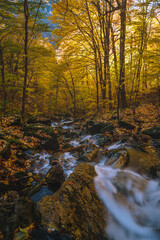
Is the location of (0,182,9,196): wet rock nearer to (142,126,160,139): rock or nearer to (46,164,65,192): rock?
(46,164,65,192): rock

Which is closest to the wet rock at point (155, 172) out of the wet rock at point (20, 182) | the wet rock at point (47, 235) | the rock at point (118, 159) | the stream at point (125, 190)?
the stream at point (125, 190)

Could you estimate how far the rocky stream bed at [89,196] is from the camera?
1895 mm

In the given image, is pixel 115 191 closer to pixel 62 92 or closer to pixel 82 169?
pixel 82 169

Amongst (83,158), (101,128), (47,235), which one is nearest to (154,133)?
(101,128)

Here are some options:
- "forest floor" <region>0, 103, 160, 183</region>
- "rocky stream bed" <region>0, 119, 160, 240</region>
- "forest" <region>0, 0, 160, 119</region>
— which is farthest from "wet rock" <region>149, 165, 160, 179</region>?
"forest" <region>0, 0, 160, 119</region>

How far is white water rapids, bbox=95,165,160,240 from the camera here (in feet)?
8.00

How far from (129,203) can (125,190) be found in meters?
0.29

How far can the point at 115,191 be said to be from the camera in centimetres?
316

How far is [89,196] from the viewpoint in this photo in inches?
108

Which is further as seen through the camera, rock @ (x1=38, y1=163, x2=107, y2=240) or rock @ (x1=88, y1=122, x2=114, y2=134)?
rock @ (x1=88, y1=122, x2=114, y2=134)

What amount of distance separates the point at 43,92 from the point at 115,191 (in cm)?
1350

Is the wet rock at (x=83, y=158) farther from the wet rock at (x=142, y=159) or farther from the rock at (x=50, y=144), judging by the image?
the wet rock at (x=142, y=159)

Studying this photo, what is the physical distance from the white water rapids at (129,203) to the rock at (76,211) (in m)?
0.24

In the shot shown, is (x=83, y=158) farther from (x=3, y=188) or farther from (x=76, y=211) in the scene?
(x=3, y=188)
